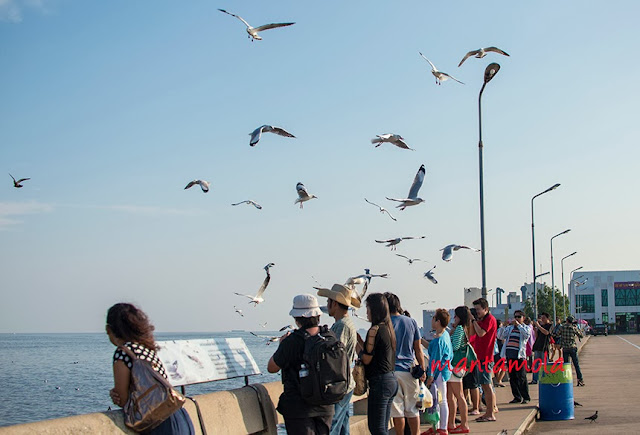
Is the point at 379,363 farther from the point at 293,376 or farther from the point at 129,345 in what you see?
the point at 129,345

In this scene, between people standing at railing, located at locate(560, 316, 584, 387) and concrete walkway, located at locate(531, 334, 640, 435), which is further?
people standing at railing, located at locate(560, 316, 584, 387)

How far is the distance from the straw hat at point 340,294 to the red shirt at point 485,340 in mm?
5578

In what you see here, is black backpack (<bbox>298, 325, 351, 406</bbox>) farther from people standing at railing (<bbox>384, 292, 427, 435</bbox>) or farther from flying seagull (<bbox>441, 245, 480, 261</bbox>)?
flying seagull (<bbox>441, 245, 480, 261</bbox>)

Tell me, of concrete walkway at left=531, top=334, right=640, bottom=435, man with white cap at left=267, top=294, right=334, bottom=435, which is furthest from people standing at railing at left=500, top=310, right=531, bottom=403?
man with white cap at left=267, top=294, right=334, bottom=435

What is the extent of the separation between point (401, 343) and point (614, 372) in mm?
20668

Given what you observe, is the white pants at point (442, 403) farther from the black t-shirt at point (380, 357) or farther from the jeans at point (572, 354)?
the jeans at point (572, 354)

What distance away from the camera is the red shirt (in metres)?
13.0

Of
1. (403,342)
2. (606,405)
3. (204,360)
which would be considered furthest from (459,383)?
(606,405)

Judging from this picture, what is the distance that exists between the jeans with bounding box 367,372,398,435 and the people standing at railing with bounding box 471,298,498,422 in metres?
4.88

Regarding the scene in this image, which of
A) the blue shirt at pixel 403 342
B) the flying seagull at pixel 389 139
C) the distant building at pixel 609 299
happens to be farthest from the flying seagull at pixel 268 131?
the distant building at pixel 609 299

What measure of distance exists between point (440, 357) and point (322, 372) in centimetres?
452

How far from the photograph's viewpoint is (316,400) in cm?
657

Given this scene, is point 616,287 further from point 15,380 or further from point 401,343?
point 401,343

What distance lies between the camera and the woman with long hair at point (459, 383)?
11523 millimetres
